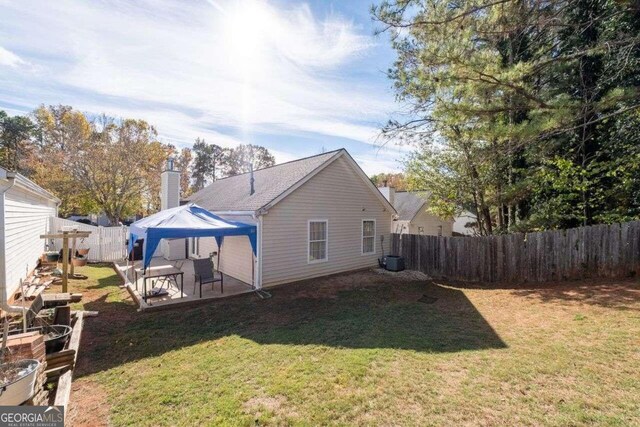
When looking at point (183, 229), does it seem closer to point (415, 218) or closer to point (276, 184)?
point (276, 184)

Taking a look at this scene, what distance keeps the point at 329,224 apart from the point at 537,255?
7.13m

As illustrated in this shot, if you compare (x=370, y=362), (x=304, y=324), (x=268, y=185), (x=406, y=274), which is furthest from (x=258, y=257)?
(x=406, y=274)

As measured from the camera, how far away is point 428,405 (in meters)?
3.55

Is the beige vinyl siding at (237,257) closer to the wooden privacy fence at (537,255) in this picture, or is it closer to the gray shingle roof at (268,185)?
the gray shingle roof at (268,185)

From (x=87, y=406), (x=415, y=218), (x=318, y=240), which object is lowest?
(x=87, y=406)

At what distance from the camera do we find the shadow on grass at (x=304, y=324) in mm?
5414

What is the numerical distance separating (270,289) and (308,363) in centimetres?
511

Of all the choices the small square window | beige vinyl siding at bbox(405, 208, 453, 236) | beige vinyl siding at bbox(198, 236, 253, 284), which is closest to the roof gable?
beige vinyl siding at bbox(198, 236, 253, 284)

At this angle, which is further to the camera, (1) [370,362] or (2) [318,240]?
(2) [318,240]

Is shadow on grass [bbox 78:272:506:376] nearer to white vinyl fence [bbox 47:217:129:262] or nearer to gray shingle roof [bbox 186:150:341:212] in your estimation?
gray shingle roof [bbox 186:150:341:212]

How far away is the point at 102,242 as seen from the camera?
15.1 m

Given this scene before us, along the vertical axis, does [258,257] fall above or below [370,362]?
above

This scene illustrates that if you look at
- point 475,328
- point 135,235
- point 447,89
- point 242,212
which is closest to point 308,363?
point 475,328

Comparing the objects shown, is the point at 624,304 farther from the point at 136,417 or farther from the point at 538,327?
the point at 136,417
